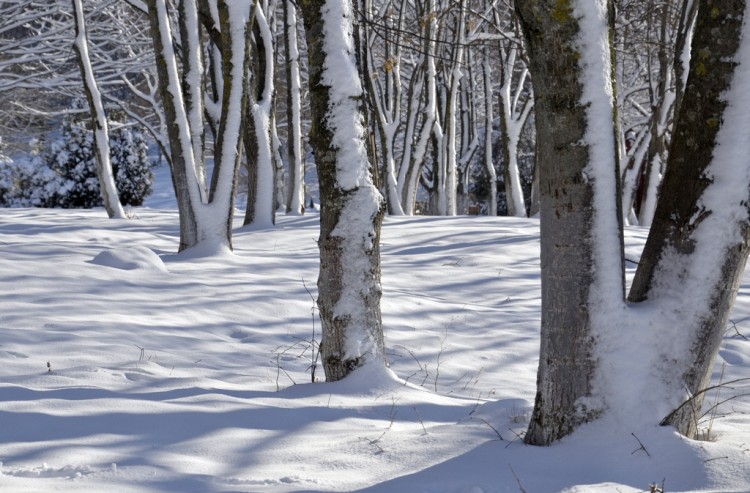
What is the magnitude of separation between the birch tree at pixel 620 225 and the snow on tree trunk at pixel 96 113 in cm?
1033

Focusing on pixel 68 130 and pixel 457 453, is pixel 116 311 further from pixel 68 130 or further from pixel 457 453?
pixel 68 130

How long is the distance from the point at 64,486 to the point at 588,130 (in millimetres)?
2143

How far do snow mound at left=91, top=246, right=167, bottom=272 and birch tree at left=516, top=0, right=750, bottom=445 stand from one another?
4.31 metres

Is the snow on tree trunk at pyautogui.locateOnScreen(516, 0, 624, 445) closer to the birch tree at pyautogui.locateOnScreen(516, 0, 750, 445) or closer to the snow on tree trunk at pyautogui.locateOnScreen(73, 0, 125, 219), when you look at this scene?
the birch tree at pyautogui.locateOnScreen(516, 0, 750, 445)

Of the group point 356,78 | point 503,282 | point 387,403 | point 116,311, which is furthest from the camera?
point 503,282

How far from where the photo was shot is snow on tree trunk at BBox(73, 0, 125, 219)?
37.0 feet

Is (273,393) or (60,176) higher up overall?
(60,176)

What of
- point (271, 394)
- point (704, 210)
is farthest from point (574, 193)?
point (271, 394)

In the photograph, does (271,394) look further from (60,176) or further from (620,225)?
(60,176)

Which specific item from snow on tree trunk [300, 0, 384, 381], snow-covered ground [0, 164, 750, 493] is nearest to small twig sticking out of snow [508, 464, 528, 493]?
snow-covered ground [0, 164, 750, 493]

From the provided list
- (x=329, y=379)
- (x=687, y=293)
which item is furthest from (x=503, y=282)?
(x=687, y=293)

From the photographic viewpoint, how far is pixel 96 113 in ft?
39.4

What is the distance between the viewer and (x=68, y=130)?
83.6 feet

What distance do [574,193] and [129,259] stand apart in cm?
457
